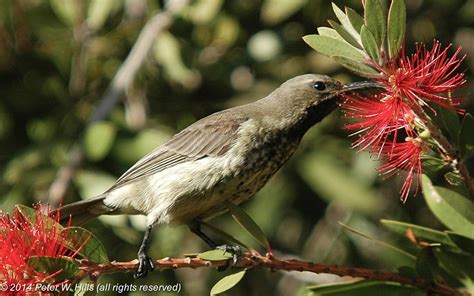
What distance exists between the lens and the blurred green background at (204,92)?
516cm

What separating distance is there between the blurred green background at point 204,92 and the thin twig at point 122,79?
8 centimetres

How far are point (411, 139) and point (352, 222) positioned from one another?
8.29 feet

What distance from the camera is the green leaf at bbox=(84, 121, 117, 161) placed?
15.8 ft

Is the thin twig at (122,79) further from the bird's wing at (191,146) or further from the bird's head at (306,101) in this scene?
the bird's head at (306,101)

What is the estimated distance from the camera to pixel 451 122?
9.34ft

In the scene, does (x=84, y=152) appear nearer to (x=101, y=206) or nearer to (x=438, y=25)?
(x=101, y=206)

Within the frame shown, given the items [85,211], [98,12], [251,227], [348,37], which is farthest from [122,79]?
[348,37]

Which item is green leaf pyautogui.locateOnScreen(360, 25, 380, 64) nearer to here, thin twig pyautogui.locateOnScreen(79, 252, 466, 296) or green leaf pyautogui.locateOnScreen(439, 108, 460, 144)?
green leaf pyautogui.locateOnScreen(439, 108, 460, 144)

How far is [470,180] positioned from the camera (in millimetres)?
2689

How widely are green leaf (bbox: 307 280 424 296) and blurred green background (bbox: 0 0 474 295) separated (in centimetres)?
206

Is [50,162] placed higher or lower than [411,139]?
lower

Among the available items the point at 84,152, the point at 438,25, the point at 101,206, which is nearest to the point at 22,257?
the point at 101,206

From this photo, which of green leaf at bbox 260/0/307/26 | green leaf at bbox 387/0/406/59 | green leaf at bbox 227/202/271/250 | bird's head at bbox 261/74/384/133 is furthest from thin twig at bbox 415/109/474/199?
green leaf at bbox 260/0/307/26

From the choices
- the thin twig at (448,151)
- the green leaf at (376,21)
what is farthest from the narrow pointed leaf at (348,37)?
the thin twig at (448,151)
